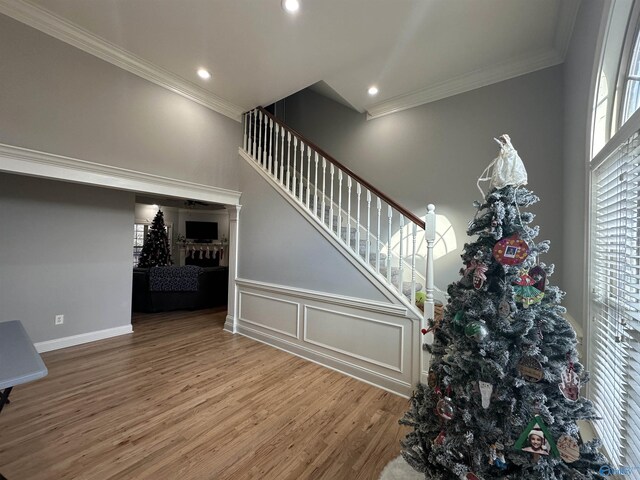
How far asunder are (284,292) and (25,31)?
3.51 m

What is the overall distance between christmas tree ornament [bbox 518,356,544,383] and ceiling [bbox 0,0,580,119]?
9.10 feet

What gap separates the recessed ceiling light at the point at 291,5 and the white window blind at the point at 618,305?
2445 millimetres

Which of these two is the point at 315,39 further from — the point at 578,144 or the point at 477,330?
the point at 477,330

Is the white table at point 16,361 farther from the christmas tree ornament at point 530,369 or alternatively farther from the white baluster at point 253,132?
the white baluster at point 253,132

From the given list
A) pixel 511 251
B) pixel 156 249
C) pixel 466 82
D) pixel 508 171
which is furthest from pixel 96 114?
pixel 156 249

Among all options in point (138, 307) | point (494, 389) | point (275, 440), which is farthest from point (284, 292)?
point (138, 307)

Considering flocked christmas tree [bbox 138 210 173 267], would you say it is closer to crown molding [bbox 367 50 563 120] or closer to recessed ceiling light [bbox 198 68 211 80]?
recessed ceiling light [bbox 198 68 211 80]

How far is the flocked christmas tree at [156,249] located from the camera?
7.15 meters

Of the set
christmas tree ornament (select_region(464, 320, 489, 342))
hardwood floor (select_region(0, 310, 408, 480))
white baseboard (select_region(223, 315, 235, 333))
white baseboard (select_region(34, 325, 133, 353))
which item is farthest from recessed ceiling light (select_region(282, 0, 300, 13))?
white baseboard (select_region(34, 325, 133, 353))

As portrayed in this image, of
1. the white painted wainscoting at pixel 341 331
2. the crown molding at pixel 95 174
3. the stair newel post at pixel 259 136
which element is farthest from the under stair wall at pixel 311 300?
the crown molding at pixel 95 174

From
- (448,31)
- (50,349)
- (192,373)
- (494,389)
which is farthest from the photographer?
(50,349)

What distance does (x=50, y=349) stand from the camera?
319 centimetres

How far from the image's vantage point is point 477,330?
3.55 ft

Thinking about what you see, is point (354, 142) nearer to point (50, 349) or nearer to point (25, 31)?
point (25, 31)
